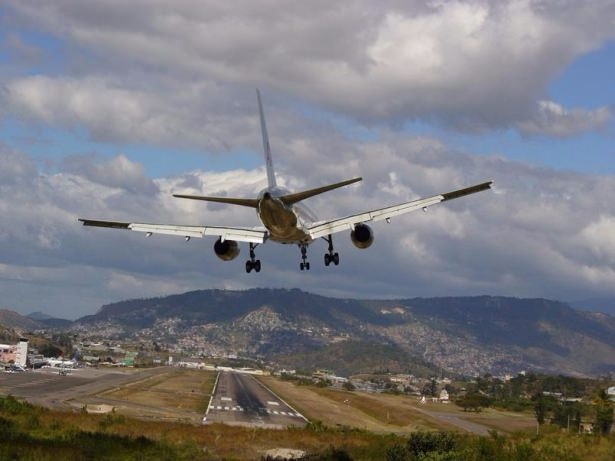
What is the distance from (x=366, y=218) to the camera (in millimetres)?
58656

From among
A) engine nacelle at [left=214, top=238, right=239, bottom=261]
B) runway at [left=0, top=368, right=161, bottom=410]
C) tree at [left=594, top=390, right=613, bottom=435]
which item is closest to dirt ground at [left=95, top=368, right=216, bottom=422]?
runway at [left=0, top=368, right=161, bottom=410]

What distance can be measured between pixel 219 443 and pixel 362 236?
29.3 m

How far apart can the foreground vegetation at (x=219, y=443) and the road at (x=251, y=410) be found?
488 inches

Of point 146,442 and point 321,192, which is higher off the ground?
point 321,192

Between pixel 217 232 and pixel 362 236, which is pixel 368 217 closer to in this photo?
pixel 362 236

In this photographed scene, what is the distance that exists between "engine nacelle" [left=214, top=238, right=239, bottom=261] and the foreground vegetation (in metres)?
15.5

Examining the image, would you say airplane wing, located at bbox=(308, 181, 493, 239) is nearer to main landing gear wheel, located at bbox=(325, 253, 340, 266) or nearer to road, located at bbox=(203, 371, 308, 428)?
main landing gear wheel, located at bbox=(325, 253, 340, 266)

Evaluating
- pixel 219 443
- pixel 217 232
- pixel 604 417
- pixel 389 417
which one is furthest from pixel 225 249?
pixel 389 417

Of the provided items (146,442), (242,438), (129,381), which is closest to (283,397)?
(129,381)

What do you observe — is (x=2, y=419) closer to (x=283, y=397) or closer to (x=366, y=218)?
(x=366, y=218)

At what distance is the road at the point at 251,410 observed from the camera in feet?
367

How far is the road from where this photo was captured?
367 feet

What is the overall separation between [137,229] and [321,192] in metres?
14.9

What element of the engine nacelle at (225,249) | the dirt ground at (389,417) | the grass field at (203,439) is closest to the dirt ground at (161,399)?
the grass field at (203,439)
